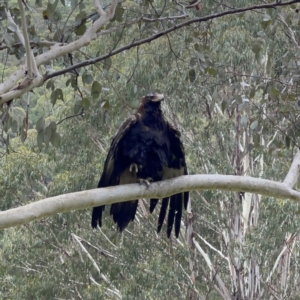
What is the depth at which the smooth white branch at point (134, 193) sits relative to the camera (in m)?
2.70

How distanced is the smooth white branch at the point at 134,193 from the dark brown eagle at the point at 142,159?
0.56m

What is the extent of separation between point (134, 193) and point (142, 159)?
886mm

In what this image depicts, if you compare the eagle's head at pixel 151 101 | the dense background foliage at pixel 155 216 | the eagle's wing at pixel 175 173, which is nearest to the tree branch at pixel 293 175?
the eagle's wing at pixel 175 173

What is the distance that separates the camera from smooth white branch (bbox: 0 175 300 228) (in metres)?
2.70

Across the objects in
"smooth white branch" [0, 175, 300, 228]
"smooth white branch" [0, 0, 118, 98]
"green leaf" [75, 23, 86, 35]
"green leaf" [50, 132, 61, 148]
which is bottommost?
"smooth white branch" [0, 175, 300, 228]

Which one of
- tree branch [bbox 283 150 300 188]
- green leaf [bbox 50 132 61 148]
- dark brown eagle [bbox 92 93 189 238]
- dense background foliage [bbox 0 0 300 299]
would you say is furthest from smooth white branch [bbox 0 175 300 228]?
dense background foliage [bbox 0 0 300 299]

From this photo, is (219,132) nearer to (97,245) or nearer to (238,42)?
(238,42)

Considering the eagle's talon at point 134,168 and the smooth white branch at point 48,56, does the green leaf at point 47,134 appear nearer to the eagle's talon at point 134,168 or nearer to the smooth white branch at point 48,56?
the smooth white branch at point 48,56

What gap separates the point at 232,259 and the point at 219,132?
1.88 meters

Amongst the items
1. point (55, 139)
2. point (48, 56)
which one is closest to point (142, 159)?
point (55, 139)

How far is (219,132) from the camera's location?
9.96 m

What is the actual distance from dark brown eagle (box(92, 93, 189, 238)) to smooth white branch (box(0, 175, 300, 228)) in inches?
22.0

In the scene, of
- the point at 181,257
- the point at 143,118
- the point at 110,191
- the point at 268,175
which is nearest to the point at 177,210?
the point at 143,118

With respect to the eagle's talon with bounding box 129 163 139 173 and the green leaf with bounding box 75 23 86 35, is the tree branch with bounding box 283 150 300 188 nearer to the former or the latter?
the eagle's talon with bounding box 129 163 139 173
